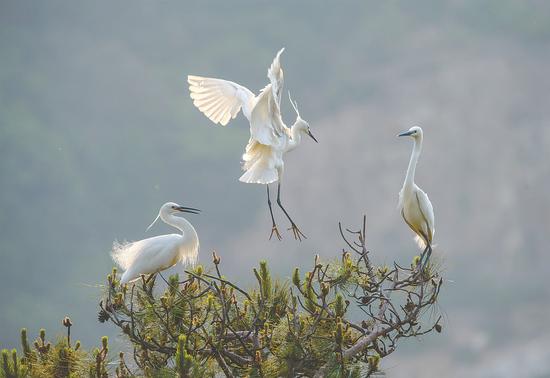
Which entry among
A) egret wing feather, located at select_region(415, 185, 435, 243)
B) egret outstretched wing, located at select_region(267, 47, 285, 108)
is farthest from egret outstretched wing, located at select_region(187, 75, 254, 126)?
egret wing feather, located at select_region(415, 185, 435, 243)

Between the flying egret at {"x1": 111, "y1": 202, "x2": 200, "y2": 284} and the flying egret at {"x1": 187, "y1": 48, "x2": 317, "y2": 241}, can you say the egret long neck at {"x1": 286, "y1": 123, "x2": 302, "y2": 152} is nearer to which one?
the flying egret at {"x1": 187, "y1": 48, "x2": 317, "y2": 241}

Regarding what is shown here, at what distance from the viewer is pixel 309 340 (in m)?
5.16

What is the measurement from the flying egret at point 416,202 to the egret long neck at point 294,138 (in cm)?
100

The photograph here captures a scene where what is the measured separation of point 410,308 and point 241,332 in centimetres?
118

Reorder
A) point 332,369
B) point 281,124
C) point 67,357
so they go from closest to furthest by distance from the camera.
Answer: point 332,369, point 67,357, point 281,124

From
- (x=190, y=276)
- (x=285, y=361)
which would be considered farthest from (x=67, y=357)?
(x=285, y=361)

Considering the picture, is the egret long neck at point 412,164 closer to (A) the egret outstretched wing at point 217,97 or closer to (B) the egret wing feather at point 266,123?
(B) the egret wing feather at point 266,123

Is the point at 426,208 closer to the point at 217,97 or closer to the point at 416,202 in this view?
the point at 416,202

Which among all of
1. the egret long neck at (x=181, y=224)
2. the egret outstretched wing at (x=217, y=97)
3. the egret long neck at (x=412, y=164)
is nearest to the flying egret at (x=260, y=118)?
Result: the egret outstretched wing at (x=217, y=97)

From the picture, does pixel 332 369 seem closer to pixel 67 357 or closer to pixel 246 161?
pixel 67 357

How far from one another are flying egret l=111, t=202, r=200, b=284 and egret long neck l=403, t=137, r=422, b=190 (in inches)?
79.7

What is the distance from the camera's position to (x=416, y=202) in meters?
7.71

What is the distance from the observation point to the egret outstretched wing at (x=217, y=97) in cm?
807

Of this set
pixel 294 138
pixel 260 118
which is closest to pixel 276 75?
pixel 260 118
